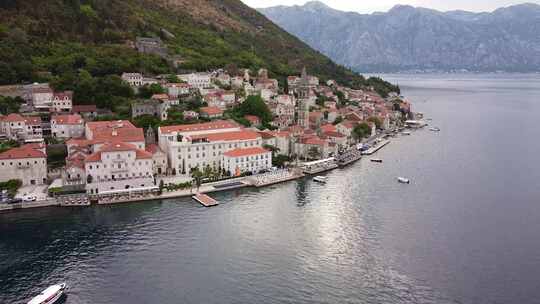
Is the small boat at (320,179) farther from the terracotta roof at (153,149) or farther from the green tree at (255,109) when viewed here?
the green tree at (255,109)

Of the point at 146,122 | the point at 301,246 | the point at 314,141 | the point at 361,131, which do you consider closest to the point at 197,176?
the point at 146,122

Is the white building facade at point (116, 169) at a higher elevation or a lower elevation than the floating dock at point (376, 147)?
higher

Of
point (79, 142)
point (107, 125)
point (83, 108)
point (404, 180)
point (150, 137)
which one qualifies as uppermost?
point (83, 108)

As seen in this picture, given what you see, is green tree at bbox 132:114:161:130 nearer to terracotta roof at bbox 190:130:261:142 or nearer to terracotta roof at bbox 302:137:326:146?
terracotta roof at bbox 190:130:261:142

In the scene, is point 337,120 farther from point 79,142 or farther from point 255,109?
point 79,142

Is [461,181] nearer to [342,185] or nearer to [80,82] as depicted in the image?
→ [342,185]

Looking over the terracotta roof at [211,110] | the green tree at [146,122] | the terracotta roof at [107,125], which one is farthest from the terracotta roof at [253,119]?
the terracotta roof at [107,125]
